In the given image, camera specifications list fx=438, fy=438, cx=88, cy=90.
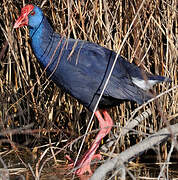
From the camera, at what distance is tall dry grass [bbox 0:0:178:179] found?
10.5 ft

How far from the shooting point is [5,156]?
3.74 metres

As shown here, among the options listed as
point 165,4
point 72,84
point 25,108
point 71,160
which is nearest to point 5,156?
point 25,108

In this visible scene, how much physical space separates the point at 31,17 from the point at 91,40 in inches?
19.6

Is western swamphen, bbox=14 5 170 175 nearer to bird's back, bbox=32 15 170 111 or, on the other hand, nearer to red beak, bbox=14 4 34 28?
bird's back, bbox=32 15 170 111

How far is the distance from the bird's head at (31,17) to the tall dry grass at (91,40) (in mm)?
134

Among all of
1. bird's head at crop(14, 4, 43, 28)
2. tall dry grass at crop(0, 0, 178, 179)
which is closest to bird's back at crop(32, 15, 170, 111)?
tall dry grass at crop(0, 0, 178, 179)

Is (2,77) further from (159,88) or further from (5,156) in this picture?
(159,88)

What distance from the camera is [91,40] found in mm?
3455

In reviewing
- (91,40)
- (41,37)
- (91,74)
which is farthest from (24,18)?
(91,74)

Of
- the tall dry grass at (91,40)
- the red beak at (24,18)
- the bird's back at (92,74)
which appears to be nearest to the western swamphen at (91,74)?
the bird's back at (92,74)

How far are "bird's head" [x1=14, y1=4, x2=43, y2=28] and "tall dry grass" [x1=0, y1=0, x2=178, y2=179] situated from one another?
134 mm

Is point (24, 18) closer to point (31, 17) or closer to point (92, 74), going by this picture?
point (31, 17)

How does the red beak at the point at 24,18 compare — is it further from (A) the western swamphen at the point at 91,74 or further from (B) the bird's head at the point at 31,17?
(A) the western swamphen at the point at 91,74

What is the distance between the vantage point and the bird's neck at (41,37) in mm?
3306
